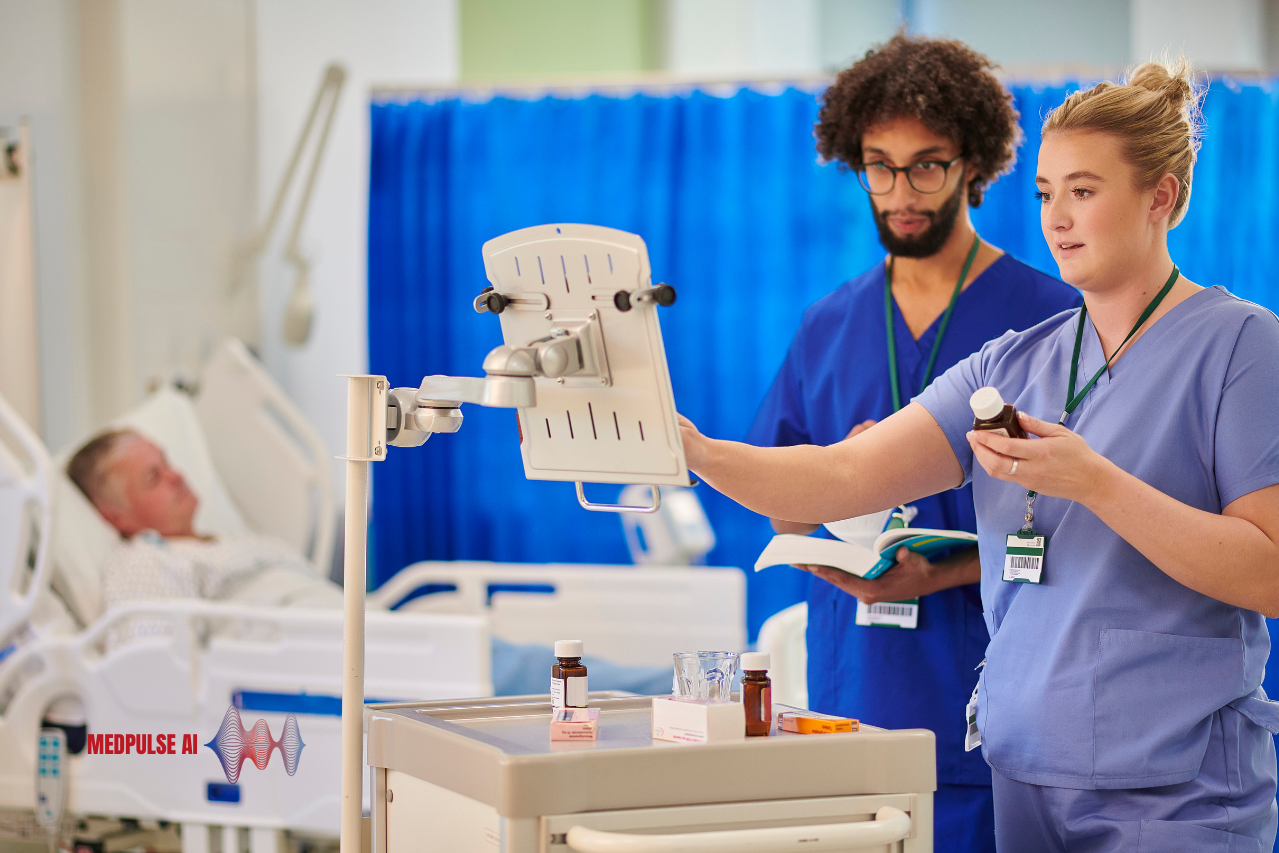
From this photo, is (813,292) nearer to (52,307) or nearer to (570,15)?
(570,15)

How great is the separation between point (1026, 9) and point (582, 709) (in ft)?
12.6

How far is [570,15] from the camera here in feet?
14.5

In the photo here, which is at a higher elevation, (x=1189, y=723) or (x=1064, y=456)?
(x=1064, y=456)

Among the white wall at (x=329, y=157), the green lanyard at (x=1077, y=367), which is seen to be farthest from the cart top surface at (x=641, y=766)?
the white wall at (x=329, y=157)

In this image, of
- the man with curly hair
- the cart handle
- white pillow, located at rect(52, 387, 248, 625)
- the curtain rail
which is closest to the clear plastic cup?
the cart handle

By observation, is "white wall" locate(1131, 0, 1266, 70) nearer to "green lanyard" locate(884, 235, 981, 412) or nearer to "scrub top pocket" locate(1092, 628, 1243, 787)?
"green lanyard" locate(884, 235, 981, 412)

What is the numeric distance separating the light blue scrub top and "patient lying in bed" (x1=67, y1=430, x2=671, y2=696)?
162 centimetres

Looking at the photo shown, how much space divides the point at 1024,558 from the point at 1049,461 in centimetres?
17

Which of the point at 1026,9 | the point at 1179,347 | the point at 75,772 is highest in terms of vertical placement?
the point at 1026,9

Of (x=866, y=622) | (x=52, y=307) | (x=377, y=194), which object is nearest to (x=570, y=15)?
(x=377, y=194)

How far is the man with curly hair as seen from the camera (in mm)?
1572

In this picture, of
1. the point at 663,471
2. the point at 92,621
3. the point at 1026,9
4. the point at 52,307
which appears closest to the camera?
the point at 663,471

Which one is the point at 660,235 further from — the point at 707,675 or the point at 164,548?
the point at 707,675

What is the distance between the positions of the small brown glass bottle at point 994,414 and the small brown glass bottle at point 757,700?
309 mm
